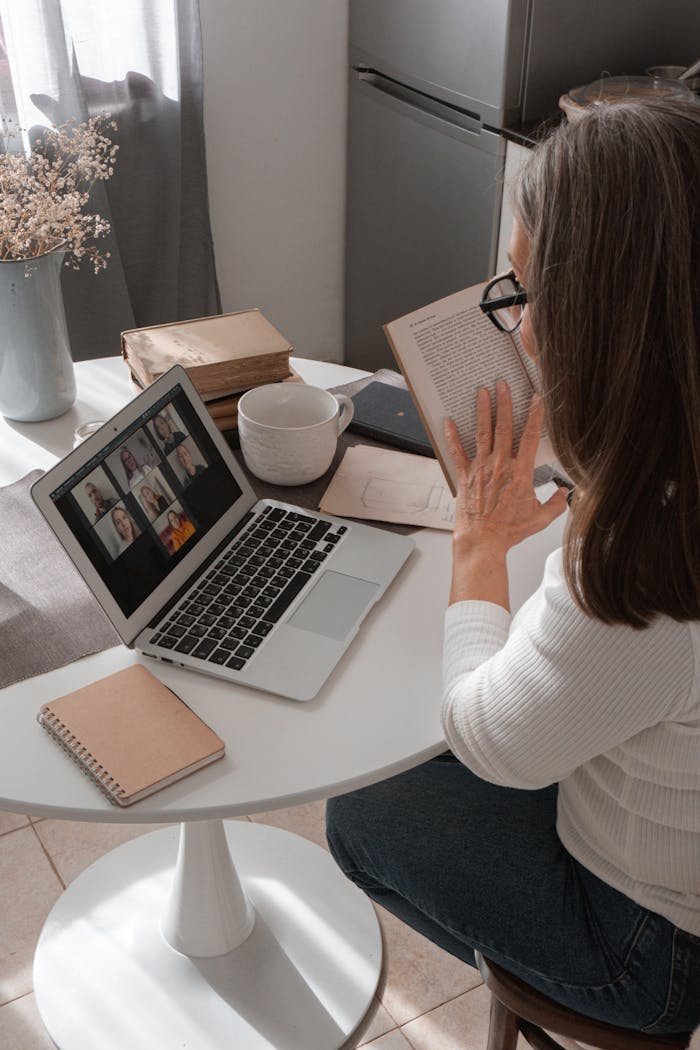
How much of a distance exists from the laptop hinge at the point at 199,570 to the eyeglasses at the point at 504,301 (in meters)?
0.36

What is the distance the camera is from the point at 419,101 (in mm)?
2418

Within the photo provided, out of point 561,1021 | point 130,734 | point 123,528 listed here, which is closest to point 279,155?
point 123,528

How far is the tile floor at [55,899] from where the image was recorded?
149 cm

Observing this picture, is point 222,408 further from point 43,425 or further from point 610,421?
point 610,421

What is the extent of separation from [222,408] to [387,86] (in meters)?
1.50

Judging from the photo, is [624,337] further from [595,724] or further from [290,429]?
[290,429]

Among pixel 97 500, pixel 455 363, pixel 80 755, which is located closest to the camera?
pixel 80 755

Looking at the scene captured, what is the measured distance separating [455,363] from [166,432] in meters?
0.32

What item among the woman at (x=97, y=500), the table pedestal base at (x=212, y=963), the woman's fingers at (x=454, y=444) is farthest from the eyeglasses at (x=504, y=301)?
the table pedestal base at (x=212, y=963)

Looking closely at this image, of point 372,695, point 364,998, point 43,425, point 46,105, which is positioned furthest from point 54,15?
point 364,998

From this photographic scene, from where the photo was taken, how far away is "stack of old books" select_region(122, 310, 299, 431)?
1.34 meters

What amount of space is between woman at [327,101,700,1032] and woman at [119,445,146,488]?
1.09 ft

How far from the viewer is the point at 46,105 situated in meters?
2.31

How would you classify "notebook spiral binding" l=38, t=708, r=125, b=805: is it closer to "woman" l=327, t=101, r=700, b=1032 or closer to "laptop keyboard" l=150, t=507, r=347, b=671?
"laptop keyboard" l=150, t=507, r=347, b=671
